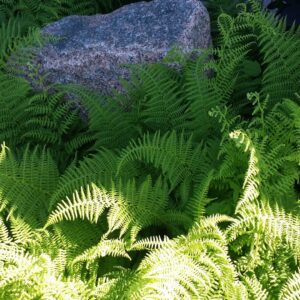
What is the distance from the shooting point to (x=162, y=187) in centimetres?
282

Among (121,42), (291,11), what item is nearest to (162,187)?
(121,42)

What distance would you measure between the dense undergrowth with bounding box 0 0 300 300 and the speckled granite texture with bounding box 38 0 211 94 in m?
0.13

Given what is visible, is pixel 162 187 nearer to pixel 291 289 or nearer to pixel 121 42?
pixel 291 289

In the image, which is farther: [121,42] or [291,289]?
[121,42]

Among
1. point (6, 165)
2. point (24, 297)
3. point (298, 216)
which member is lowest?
point (24, 297)

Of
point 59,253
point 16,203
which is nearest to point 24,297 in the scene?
point 59,253

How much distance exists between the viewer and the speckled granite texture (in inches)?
130

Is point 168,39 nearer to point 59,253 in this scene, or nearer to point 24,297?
point 59,253

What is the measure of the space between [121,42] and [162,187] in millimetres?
1175

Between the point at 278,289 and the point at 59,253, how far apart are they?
119 cm

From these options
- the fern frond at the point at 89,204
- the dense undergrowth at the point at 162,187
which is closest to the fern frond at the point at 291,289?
the dense undergrowth at the point at 162,187

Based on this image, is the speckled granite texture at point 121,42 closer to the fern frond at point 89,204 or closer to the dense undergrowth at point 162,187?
the dense undergrowth at point 162,187

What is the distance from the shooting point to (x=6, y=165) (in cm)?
284

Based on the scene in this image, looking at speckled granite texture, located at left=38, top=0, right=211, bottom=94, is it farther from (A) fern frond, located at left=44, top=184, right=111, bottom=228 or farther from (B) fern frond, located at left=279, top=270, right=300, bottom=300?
(B) fern frond, located at left=279, top=270, right=300, bottom=300
